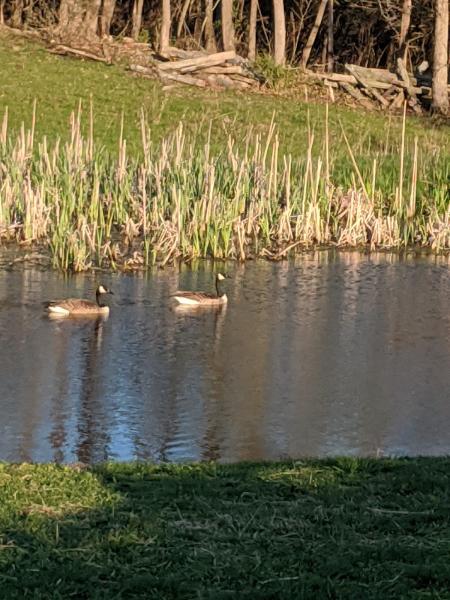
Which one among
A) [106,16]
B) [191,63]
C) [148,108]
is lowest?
[148,108]

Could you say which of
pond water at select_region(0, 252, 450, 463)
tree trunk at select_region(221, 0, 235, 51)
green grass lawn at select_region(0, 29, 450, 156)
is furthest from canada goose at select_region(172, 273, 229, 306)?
tree trunk at select_region(221, 0, 235, 51)

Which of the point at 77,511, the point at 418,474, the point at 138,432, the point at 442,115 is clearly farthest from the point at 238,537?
the point at 442,115

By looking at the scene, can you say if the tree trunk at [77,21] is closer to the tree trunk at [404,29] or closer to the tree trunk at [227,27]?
the tree trunk at [227,27]

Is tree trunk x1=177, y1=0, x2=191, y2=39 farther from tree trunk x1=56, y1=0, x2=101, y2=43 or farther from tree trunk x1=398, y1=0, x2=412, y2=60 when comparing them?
tree trunk x1=398, y1=0, x2=412, y2=60

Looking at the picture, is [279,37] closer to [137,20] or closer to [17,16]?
[137,20]

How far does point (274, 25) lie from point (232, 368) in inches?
1264

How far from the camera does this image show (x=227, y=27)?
143 ft

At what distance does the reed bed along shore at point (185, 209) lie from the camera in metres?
19.6

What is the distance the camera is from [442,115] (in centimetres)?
3912

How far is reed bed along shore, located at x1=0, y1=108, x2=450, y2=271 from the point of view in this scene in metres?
19.6

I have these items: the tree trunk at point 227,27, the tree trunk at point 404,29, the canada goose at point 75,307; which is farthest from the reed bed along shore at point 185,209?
the tree trunk at point 404,29

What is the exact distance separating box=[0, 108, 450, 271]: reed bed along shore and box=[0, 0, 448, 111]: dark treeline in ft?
61.1

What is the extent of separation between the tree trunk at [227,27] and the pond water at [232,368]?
25064 millimetres

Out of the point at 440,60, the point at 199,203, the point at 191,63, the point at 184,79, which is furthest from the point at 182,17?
the point at 199,203
